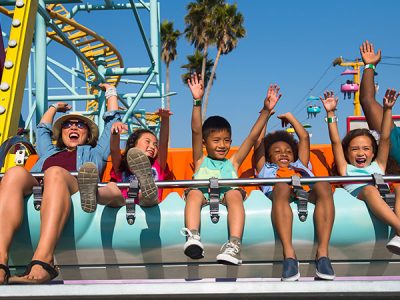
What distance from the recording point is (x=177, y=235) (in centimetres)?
241

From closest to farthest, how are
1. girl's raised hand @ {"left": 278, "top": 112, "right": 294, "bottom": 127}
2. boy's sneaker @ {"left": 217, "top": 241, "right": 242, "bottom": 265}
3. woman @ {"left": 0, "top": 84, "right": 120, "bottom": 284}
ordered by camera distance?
woman @ {"left": 0, "top": 84, "right": 120, "bottom": 284}, boy's sneaker @ {"left": 217, "top": 241, "right": 242, "bottom": 265}, girl's raised hand @ {"left": 278, "top": 112, "right": 294, "bottom": 127}

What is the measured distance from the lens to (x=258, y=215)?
2.45 meters

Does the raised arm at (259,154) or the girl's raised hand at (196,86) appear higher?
the girl's raised hand at (196,86)

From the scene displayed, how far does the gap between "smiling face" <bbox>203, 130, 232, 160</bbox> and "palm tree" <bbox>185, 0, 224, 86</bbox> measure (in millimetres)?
22585

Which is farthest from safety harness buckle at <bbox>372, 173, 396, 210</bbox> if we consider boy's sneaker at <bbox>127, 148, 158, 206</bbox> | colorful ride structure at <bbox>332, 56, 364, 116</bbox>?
colorful ride structure at <bbox>332, 56, 364, 116</bbox>

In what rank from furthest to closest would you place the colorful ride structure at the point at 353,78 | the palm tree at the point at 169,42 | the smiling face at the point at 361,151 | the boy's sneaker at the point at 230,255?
1. the palm tree at the point at 169,42
2. the colorful ride structure at the point at 353,78
3. the smiling face at the point at 361,151
4. the boy's sneaker at the point at 230,255

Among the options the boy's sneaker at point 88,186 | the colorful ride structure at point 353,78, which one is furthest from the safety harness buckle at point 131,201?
the colorful ride structure at point 353,78

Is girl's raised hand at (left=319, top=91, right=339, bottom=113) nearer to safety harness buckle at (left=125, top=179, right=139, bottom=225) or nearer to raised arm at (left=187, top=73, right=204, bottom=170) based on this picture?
raised arm at (left=187, top=73, right=204, bottom=170)

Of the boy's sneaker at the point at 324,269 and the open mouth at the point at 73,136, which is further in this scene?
the open mouth at the point at 73,136

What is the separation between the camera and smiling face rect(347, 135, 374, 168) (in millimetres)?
3307

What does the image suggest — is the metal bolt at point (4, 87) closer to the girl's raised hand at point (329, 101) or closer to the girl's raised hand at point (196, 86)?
the girl's raised hand at point (196, 86)

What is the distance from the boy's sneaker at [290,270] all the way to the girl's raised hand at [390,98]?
→ 60.9 inches

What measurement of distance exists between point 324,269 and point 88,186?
1097 millimetres

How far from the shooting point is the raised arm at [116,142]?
318cm
